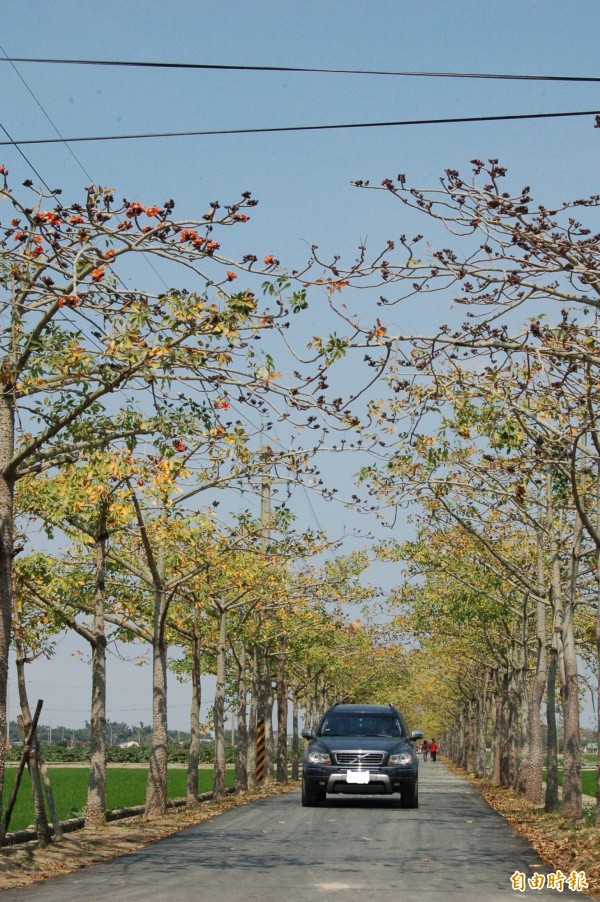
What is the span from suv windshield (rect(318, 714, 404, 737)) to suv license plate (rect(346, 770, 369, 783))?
1.50 m

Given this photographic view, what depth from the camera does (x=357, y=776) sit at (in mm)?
21672

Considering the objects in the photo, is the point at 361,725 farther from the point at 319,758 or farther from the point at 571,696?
the point at 571,696

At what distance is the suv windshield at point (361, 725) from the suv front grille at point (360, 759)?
127 cm

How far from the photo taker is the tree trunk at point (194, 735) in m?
29.6

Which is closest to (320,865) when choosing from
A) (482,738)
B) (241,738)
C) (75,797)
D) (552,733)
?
(552,733)

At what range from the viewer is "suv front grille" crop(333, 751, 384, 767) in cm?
2184

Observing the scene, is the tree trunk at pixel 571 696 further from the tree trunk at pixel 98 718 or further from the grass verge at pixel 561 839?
the tree trunk at pixel 98 718

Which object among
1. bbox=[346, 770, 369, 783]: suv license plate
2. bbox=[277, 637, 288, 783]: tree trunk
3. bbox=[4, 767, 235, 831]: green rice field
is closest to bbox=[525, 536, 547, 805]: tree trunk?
bbox=[346, 770, 369, 783]: suv license plate

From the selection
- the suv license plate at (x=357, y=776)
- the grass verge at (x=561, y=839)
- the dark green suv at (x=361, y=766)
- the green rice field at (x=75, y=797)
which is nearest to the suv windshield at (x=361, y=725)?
the dark green suv at (x=361, y=766)

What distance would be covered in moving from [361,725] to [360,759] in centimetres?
166

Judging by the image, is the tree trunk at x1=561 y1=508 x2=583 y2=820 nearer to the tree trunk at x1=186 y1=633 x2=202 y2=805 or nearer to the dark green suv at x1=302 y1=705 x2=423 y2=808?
the dark green suv at x1=302 y1=705 x2=423 y2=808

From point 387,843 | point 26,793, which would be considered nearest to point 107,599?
point 387,843

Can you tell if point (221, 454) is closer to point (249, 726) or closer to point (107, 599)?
point (107, 599)

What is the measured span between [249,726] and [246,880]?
1304 inches
